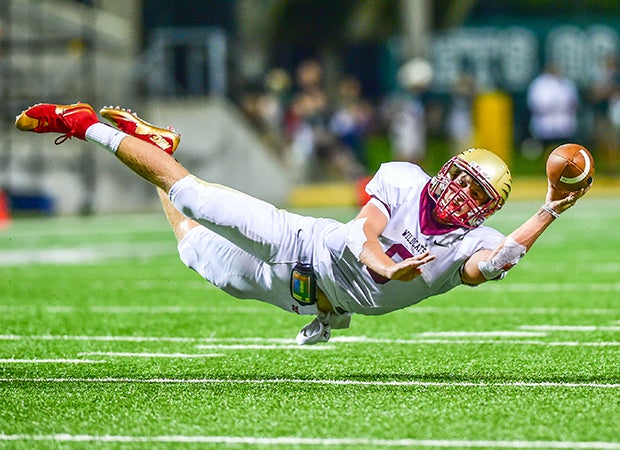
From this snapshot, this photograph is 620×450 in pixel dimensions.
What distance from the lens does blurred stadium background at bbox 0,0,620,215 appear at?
17.1 meters

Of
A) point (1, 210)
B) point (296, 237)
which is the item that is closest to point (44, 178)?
point (1, 210)

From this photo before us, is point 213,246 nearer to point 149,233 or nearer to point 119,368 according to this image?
point 119,368

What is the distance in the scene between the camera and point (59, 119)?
18.6ft

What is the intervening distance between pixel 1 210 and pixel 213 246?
9.78m

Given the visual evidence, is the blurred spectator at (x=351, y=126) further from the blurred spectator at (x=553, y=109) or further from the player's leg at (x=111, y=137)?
the player's leg at (x=111, y=137)

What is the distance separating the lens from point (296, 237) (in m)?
5.29

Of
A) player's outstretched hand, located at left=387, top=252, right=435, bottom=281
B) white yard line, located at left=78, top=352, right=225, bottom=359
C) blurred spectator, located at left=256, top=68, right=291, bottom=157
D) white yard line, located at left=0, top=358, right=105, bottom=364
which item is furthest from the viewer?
blurred spectator, located at left=256, top=68, right=291, bottom=157

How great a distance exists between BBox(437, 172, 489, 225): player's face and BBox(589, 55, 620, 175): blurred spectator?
1437 cm

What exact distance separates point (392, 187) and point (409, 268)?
0.64 meters

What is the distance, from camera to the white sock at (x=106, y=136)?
542 cm

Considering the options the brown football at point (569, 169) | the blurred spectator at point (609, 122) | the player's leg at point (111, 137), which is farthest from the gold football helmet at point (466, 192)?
the blurred spectator at point (609, 122)

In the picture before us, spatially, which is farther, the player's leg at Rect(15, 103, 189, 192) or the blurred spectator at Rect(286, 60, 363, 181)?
the blurred spectator at Rect(286, 60, 363, 181)

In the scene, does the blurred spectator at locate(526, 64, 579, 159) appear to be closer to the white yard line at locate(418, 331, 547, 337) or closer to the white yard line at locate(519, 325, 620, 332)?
the white yard line at locate(519, 325, 620, 332)

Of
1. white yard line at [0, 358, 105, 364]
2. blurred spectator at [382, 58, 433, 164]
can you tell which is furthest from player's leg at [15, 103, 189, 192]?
blurred spectator at [382, 58, 433, 164]
